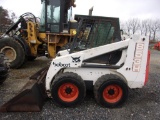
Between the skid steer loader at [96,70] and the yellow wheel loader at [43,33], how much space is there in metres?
4.00

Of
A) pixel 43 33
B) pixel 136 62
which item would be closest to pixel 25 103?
pixel 136 62

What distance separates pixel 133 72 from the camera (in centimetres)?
452

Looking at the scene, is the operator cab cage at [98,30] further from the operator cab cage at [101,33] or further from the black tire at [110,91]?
the black tire at [110,91]

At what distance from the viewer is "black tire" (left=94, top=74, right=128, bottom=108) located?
4.29 meters

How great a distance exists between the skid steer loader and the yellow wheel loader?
4.00 meters

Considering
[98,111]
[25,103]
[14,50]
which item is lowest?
[98,111]

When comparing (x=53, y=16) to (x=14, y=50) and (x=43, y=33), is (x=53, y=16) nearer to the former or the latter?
(x=43, y=33)

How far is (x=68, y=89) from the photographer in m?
4.35

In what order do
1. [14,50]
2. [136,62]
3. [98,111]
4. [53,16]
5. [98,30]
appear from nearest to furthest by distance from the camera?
1. [98,111]
2. [136,62]
3. [98,30]
4. [14,50]
5. [53,16]

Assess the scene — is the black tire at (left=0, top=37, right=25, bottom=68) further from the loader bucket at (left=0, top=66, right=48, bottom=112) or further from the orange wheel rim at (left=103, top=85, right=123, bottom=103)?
the orange wheel rim at (left=103, top=85, right=123, bottom=103)

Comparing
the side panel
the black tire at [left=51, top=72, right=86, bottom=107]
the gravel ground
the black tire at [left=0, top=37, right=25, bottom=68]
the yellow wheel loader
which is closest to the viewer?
the gravel ground

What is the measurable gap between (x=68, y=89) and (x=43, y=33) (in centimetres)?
493

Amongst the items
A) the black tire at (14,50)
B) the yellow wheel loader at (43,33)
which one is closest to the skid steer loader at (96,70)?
the black tire at (14,50)

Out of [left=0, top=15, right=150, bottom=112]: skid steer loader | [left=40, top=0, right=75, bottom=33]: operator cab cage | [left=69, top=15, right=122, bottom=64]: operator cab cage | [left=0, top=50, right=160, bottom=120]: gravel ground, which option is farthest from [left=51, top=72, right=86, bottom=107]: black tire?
[left=40, top=0, right=75, bottom=33]: operator cab cage
